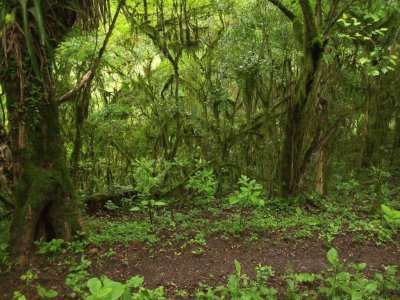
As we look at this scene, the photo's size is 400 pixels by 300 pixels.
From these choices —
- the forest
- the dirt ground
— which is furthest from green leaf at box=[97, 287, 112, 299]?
the dirt ground

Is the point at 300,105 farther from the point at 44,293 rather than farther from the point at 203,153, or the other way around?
the point at 44,293

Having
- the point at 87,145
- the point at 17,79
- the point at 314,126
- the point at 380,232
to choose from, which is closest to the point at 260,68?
the point at 314,126

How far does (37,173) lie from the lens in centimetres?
457

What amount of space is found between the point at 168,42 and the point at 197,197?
424 centimetres

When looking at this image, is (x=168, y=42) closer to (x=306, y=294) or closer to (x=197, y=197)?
(x=197, y=197)

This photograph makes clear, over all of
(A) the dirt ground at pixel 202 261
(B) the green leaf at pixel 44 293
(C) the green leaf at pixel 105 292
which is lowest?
(A) the dirt ground at pixel 202 261

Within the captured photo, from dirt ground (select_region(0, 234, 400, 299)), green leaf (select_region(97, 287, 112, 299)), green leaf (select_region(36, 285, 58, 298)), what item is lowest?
dirt ground (select_region(0, 234, 400, 299))

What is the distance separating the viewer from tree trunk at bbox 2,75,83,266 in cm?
440

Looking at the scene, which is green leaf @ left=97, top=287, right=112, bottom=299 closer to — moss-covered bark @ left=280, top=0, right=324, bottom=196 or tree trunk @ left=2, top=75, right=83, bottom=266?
tree trunk @ left=2, top=75, right=83, bottom=266

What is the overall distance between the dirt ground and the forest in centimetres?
3

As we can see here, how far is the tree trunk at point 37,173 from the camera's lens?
14.4 feet

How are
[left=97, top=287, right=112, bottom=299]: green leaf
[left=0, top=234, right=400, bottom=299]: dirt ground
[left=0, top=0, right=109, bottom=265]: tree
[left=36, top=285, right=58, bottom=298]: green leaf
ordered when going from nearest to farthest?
1. [left=97, top=287, right=112, bottom=299]: green leaf
2. [left=36, top=285, right=58, bottom=298]: green leaf
3. [left=0, top=234, right=400, bottom=299]: dirt ground
4. [left=0, top=0, right=109, bottom=265]: tree

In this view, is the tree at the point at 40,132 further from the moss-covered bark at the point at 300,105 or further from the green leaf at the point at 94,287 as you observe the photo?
the moss-covered bark at the point at 300,105

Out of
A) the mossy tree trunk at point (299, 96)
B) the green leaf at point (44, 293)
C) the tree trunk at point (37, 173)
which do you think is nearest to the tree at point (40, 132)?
the tree trunk at point (37, 173)
